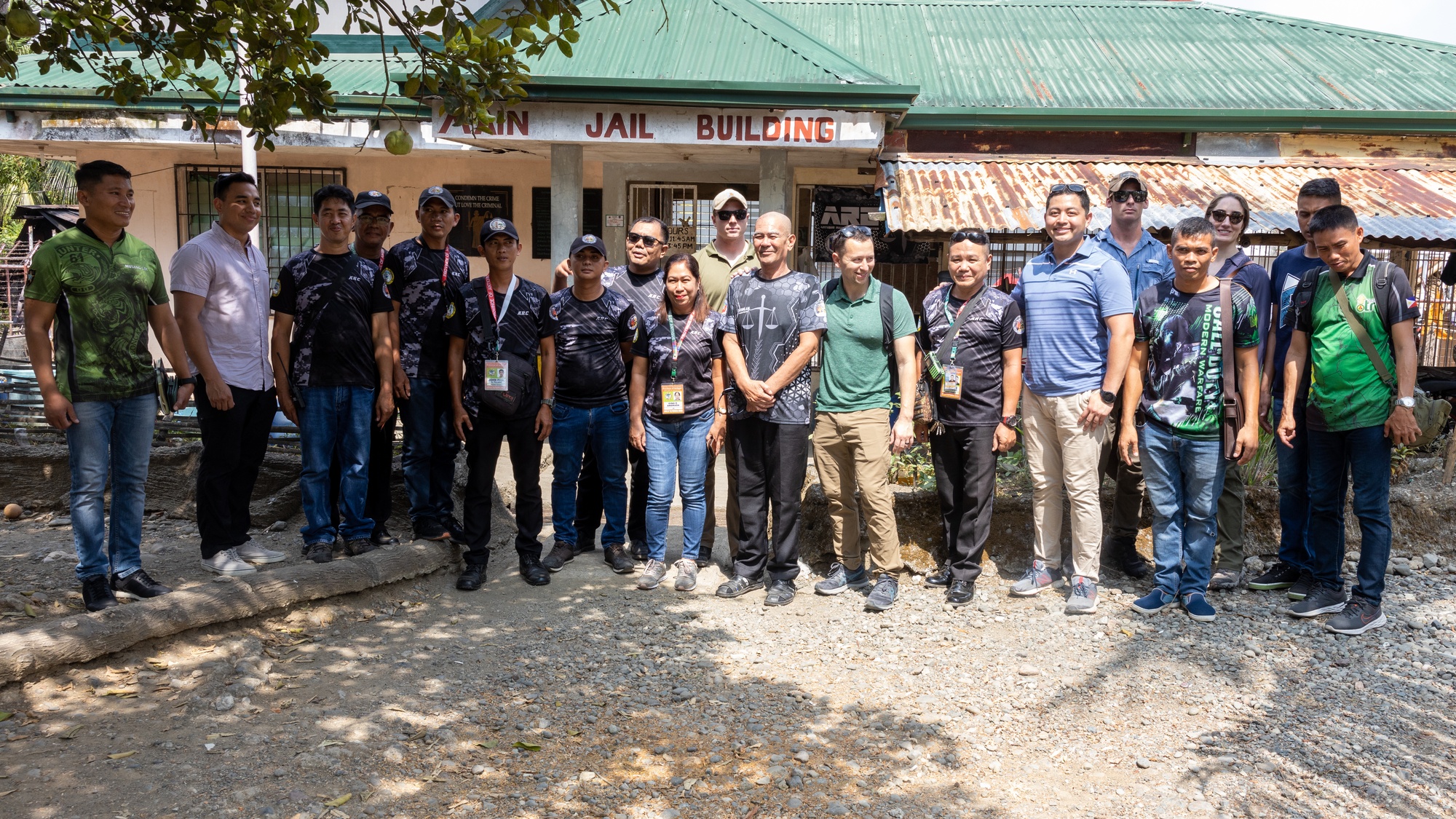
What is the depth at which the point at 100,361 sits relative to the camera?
4.35 meters

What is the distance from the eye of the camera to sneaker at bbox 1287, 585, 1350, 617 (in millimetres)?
4949

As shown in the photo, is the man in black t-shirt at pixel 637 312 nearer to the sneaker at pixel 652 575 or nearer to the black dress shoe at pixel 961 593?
the sneaker at pixel 652 575

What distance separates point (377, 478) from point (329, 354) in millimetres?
855

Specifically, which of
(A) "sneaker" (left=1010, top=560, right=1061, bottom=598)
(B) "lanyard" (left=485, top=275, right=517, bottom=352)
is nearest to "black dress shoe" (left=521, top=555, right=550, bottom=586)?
(B) "lanyard" (left=485, top=275, right=517, bottom=352)

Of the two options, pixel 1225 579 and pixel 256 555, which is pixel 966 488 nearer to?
pixel 1225 579

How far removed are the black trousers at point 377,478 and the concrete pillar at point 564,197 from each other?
4.10 metres

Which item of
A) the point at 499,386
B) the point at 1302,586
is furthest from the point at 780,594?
the point at 1302,586

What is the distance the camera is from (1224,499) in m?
5.32

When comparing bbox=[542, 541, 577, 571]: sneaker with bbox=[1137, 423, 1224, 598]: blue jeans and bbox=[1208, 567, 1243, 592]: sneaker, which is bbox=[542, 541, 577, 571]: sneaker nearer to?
bbox=[1137, 423, 1224, 598]: blue jeans

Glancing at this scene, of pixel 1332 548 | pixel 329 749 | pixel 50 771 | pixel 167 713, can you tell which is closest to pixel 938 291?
pixel 1332 548

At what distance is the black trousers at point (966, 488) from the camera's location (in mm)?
5234

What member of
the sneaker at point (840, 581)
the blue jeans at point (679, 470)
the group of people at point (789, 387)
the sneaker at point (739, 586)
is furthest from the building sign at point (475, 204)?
the sneaker at point (840, 581)

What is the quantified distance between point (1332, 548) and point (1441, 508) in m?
1.63

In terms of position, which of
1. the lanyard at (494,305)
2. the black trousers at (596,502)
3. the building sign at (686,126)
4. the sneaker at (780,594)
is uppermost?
the building sign at (686,126)
